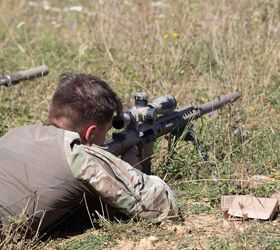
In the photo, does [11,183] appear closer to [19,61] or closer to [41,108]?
[41,108]

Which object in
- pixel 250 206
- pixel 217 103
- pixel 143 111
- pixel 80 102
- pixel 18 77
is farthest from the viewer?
pixel 18 77

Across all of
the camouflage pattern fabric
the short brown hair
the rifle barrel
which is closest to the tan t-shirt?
the camouflage pattern fabric

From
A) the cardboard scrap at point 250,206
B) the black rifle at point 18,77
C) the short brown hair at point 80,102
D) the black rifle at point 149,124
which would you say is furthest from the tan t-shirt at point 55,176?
the black rifle at point 18,77

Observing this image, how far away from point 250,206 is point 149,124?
0.89m

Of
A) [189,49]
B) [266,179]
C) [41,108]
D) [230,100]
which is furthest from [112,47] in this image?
[266,179]

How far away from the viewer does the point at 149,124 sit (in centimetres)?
482

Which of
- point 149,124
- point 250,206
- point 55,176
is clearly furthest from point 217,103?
point 55,176

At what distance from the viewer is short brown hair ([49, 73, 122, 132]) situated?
4.09 meters

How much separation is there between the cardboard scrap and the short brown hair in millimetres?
912

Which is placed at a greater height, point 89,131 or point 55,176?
point 89,131

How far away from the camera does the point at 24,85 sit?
7.00 meters

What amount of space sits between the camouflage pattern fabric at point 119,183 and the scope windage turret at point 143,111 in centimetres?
36

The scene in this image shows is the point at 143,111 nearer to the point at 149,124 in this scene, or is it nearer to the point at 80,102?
the point at 149,124

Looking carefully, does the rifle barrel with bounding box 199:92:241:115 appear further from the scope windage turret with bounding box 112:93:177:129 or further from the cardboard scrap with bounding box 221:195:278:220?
the cardboard scrap with bounding box 221:195:278:220
